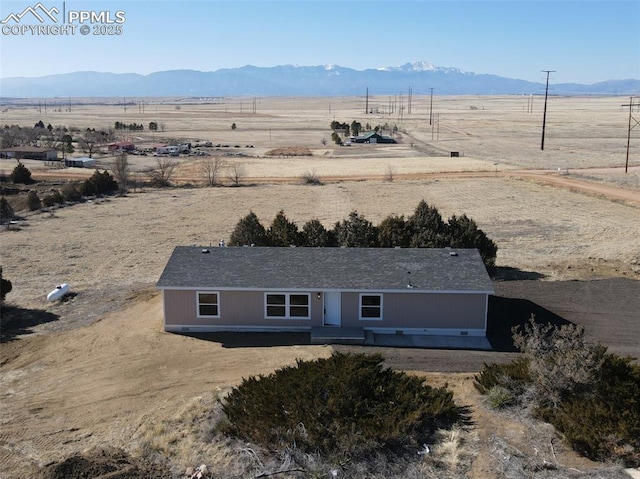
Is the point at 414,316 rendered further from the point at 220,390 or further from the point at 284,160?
the point at 284,160

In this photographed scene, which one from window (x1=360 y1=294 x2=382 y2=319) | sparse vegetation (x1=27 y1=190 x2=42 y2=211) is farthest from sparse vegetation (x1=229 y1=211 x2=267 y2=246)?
sparse vegetation (x1=27 y1=190 x2=42 y2=211)

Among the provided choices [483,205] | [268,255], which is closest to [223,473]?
[268,255]

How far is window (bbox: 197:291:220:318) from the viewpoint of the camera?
69.1ft

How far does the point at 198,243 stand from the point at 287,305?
14804mm

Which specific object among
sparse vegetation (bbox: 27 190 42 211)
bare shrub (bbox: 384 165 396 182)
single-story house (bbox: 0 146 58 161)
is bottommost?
sparse vegetation (bbox: 27 190 42 211)

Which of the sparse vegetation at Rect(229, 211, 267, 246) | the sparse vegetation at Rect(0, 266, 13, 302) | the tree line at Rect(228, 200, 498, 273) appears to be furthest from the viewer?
the sparse vegetation at Rect(229, 211, 267, 246)

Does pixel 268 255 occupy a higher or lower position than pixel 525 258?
higher

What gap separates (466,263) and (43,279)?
709 inches

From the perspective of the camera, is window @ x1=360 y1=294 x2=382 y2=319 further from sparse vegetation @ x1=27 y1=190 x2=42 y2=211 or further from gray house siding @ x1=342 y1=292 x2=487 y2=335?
sparse vegetation @ x1=27 y1=190 x2=42 y2=211

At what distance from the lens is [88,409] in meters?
16.2

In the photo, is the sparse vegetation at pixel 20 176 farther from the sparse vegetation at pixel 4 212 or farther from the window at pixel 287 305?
the window at pixel 287 305

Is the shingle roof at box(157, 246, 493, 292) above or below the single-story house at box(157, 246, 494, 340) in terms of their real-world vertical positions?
above

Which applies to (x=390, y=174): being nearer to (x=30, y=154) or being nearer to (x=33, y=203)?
(x=33, y=203)

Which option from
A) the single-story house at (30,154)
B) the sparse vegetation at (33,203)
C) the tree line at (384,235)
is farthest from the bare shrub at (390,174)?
the single-story house at (30,154)
